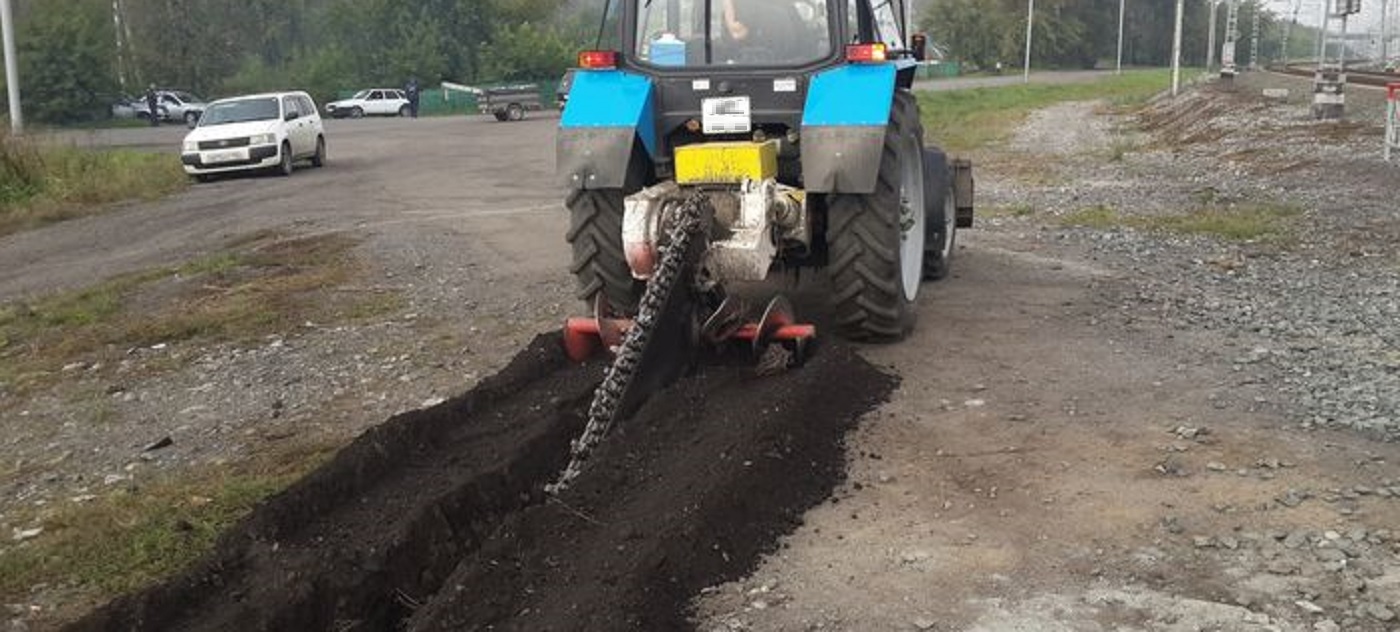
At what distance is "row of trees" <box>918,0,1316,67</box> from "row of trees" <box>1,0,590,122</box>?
36960mm

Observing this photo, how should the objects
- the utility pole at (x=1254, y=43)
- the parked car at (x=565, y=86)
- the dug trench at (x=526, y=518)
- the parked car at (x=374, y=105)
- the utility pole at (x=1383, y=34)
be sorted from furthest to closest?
the utility pole at (x=1254, y=43)
the parked car at (x=374, y=105)
the utility pole at (x=1383, y=34)
the parked car at (x=565, y=86)
the dug trench at (x=526, y=518)

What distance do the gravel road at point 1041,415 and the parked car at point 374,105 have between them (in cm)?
4750

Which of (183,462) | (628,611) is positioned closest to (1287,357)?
(628,611)

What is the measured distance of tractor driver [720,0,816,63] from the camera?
23.9 feet

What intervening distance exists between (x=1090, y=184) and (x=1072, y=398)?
41.8 ft

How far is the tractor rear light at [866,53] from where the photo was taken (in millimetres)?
6980

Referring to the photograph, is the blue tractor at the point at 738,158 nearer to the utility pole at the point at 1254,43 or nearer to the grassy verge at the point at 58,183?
the grassy verge at the point at 58,183

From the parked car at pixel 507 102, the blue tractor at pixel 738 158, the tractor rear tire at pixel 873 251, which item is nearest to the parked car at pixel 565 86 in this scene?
the blue tractor at pixel 738 158

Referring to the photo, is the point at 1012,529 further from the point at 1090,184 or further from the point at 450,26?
the point at 450,26

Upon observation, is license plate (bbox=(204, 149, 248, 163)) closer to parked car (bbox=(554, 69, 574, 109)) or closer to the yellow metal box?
parked car (bbox=(554, 69, 574, 109))

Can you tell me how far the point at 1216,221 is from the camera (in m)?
13.3

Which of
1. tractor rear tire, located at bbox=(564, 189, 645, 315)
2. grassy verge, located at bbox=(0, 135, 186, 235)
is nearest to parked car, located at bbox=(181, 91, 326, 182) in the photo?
grassy verge, located at bbox=(0, 135, 186, 235)

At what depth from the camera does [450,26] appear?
242 feet

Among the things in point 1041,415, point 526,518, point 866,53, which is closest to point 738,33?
point 866,53
